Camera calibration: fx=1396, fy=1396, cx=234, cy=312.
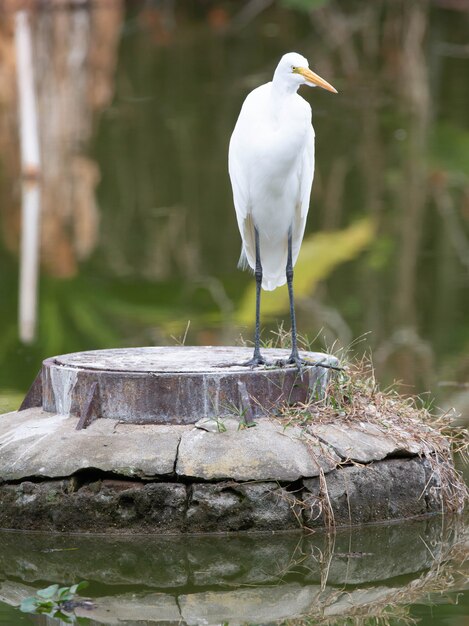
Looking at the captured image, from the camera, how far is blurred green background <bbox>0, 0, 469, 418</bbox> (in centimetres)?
1153

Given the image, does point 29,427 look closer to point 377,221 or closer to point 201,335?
point 201,335

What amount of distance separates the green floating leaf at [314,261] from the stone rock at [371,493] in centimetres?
510

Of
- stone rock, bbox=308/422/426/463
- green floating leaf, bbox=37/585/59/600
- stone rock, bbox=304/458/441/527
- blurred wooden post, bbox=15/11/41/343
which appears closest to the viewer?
green floating leaf, bbox=37/585/59/600

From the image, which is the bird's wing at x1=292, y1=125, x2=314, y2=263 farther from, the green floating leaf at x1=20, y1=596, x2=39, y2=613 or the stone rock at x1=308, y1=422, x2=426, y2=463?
the green floating leaf at x1=20, y1=596, x2=39, y2=613

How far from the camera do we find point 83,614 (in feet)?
17.7

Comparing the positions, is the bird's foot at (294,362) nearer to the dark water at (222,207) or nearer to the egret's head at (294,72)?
the dark water at (222,207)

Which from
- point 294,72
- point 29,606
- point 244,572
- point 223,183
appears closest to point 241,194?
point 294,72

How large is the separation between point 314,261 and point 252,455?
8454 millimetres

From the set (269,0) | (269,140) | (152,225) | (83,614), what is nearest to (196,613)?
(83,614)

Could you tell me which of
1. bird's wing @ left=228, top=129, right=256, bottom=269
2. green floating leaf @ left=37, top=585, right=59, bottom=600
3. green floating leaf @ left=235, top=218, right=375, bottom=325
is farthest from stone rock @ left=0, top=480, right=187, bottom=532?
green floating leaf @ left=235, top=218, right=375, bottom=325

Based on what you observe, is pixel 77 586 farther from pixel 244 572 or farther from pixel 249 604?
pixel 244 572

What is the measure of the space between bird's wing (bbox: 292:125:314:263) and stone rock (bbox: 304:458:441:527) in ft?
4.33

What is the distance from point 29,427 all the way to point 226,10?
31294 millimetres

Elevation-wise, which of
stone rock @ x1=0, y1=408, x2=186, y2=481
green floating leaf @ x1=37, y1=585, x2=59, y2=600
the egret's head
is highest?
the egret's head
